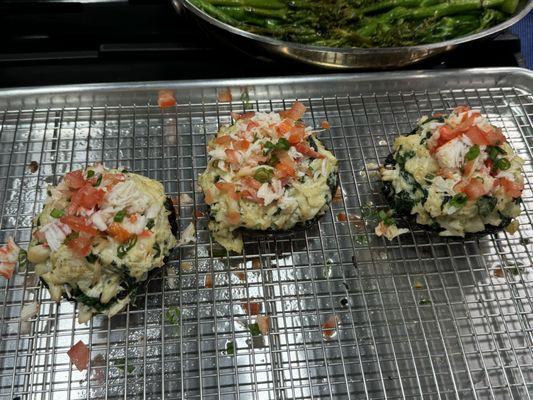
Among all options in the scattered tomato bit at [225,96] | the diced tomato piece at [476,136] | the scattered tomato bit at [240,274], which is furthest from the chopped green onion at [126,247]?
the diced tomato piece at [476,136]

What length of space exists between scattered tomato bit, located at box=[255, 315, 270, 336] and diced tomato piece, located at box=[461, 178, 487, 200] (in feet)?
3.93

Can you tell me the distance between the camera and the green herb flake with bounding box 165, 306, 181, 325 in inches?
96.9

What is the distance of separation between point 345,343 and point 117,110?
2.00 metres

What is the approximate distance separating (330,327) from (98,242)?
1.24m

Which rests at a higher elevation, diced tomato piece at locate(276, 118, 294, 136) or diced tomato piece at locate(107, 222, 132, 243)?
diced tomato piece at locate(276, 118, 294, 136)

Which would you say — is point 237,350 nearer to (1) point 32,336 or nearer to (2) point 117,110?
(1) point 32,336

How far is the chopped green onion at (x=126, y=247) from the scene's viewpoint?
2.25m

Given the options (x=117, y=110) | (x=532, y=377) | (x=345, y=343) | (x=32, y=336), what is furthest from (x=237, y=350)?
(x=117, y=110)

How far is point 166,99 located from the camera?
10.2 feet

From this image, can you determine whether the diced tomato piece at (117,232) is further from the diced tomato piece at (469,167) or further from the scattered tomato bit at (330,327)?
the diced tomato piece at (469,167)

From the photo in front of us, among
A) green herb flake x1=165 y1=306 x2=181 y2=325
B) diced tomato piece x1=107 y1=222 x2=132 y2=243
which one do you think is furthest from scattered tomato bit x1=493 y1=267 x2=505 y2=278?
diced tomato piece x1=107 y1=222 x2=132 y2=243

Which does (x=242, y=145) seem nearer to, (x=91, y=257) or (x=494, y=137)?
(x=91, y=257)

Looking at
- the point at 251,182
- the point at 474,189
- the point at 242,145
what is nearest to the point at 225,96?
the point at 242,145

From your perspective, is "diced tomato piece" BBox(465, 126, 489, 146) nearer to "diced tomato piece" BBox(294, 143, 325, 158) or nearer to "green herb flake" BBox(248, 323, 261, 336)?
A: "diced tomato piece" BBox(294, 143, 325, 158)
